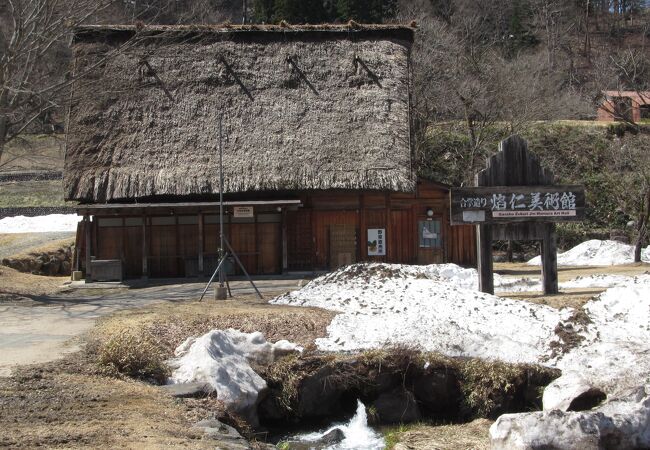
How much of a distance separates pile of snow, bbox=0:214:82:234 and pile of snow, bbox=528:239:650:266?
21.4 metres

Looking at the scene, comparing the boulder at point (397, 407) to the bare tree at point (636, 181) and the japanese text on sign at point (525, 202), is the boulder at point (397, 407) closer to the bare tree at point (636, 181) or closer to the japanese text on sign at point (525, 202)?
the japanese text on sign at point (525, 202)

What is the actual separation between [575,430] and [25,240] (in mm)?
26897

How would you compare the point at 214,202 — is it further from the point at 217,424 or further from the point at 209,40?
the point at 217,424

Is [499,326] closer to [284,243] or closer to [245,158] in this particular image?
[284,243]

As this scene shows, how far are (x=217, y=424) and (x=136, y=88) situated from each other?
1870cm

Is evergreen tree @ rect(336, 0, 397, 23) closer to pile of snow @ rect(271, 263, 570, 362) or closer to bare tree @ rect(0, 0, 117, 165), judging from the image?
bare tree @ rect(0, 0, 117, 165)

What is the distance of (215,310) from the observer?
572 inches

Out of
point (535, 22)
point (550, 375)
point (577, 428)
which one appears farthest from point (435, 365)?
point (535, 22)

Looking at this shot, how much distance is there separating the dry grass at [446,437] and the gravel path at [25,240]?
20.7m

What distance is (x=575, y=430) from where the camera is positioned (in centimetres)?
817

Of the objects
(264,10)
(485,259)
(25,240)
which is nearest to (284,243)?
(485,259)

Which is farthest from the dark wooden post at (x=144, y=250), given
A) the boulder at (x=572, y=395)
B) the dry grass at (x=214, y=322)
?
the boulder at (x=572, y=395)

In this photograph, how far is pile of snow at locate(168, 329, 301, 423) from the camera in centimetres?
982

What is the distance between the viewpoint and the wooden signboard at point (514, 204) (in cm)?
1559
